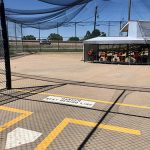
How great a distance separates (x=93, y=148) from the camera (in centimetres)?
492

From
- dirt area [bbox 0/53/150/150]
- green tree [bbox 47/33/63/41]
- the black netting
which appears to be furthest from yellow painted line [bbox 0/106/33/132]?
green tree [bbox 47/33/63/41]

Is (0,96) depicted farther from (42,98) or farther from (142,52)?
(142,52)

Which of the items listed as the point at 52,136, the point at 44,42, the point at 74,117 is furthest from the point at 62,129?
the point at 44,42

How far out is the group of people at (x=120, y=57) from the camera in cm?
2184

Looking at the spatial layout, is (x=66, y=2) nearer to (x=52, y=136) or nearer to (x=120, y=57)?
(x=52, y=136)

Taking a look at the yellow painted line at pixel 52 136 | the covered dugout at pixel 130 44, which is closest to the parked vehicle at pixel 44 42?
the covered dugout at pixel 130 44

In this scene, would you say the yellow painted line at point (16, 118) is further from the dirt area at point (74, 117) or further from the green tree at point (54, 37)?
the green tree at point (54, 37)

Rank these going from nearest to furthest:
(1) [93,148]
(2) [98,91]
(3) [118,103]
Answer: (1) [93,148] < (3) [118,103] < (2) [98,91]

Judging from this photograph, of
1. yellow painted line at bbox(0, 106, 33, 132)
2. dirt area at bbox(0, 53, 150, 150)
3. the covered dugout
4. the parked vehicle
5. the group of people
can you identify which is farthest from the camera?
the parked vehicle

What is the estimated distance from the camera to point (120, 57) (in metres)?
22.5

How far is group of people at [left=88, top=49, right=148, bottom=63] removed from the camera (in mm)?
21844

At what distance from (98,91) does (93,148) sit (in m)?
5.22

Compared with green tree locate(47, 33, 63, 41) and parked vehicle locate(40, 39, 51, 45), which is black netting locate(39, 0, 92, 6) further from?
green tree locate(47, 33, 63, 41)

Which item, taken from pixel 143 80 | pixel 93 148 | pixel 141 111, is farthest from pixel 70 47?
pixel 93 148
